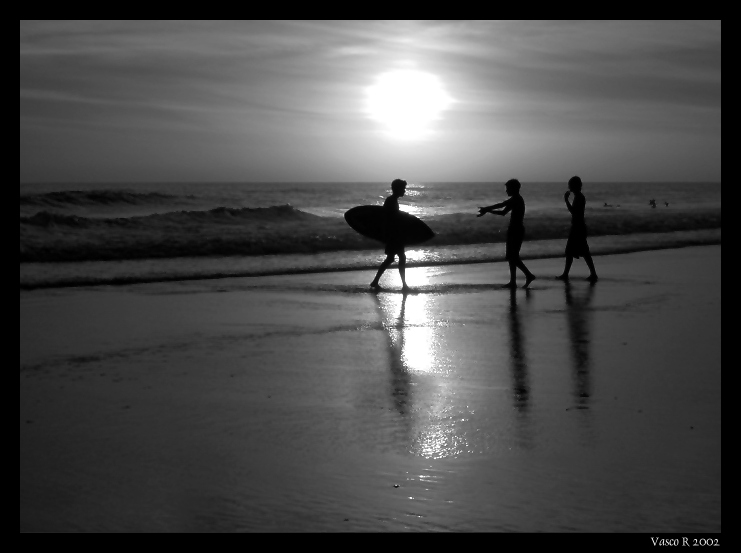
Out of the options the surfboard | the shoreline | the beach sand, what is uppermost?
the surfboard

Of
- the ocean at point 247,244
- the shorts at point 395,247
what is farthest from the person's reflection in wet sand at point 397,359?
the ocean at point 247,244

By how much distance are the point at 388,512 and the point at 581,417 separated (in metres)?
2.26

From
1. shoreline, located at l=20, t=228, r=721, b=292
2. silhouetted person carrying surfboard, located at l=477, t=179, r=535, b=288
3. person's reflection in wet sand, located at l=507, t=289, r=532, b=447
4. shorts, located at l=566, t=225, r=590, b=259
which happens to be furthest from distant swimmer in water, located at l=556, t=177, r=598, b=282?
person's reflection in wet sand, located at l=507, t=289, r=532, b=447

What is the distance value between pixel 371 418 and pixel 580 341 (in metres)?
3.81

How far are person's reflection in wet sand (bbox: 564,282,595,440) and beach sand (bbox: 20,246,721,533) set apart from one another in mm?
39

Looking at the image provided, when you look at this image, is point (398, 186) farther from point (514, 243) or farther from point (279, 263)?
point (279, 263)

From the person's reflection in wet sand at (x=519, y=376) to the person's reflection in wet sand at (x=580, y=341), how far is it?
1.28ft

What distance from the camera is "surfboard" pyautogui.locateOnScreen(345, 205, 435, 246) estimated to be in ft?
53.5

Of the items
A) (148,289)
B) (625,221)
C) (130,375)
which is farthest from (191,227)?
(130,375)

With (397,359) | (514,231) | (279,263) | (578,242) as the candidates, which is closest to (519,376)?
(397,359)

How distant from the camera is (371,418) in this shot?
6.44m

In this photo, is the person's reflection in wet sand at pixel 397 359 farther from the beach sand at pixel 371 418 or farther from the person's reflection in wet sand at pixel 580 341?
the person's reflection in wet sand at pixel 580 341

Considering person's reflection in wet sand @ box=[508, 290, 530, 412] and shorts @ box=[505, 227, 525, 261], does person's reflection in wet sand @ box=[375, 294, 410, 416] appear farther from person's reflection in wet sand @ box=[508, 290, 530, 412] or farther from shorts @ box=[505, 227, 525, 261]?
shorts @ box=[505, 227, 525, 261]
